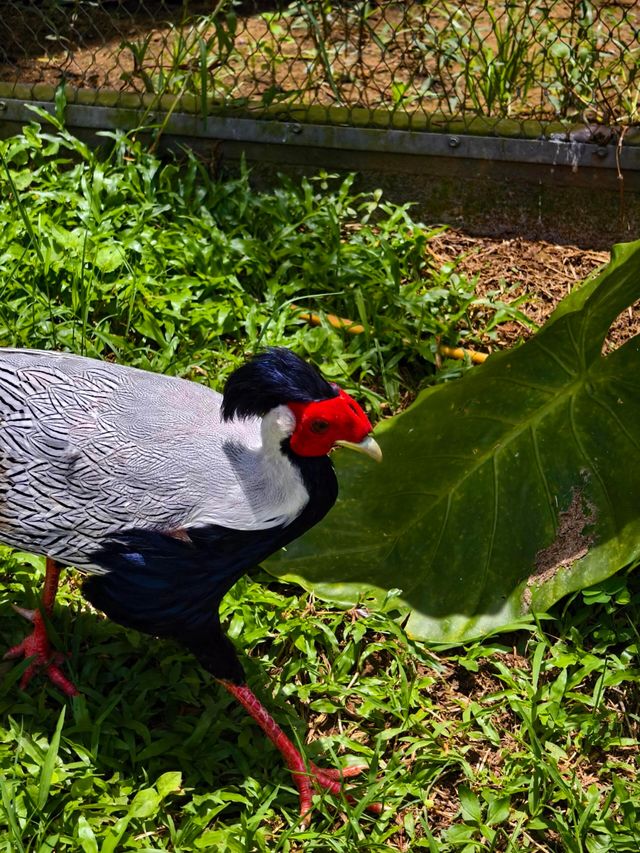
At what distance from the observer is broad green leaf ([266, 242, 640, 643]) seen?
333 centimetres

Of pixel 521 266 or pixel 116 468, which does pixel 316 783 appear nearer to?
pixel 116 468

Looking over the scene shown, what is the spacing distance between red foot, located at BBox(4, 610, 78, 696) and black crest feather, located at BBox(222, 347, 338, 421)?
1004 millimetres

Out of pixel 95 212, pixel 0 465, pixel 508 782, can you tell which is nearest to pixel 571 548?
pixel 508 782

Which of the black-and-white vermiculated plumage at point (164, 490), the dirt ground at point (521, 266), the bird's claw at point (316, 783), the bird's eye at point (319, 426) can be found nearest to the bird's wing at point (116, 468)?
the black-and-white vermiculated plumage at point (164, 490)

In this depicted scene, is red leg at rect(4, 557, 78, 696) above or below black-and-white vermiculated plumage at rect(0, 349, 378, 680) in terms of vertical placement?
below

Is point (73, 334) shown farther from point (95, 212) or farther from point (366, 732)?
point (366, 732)

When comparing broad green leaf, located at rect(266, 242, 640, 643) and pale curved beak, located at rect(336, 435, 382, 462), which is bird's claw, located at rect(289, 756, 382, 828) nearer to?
broad green leaf, located at rect(266, 242, 640, 643)

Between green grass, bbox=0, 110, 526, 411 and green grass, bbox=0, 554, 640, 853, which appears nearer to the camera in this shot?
green grass, bbox=0, 554, 640, 853

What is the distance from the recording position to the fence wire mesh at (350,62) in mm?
4590

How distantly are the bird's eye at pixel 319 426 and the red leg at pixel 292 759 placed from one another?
75 centimetres

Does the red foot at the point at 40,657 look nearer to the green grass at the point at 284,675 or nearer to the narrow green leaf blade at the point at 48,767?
the green grass at the point at 284,675

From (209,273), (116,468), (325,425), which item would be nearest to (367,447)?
(325,425)

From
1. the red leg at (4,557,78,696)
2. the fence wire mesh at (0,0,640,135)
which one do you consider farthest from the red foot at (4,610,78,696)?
the fence wire mesh at (0,0,640,135)

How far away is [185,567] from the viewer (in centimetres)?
272
